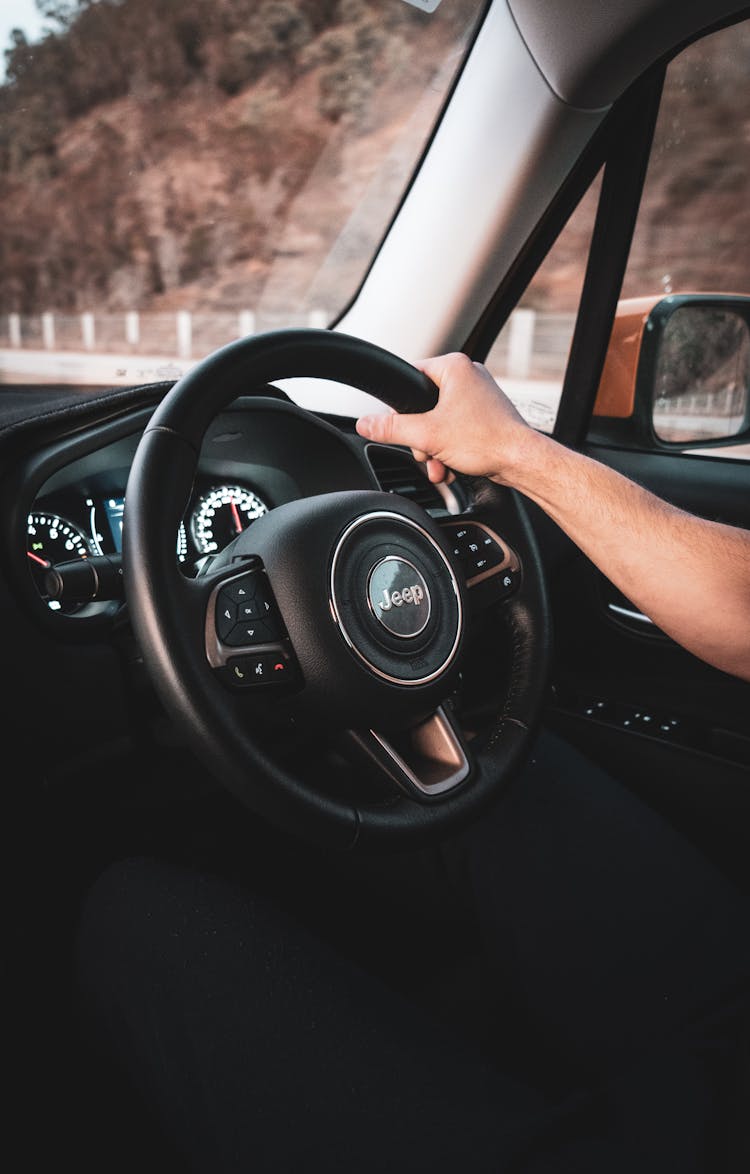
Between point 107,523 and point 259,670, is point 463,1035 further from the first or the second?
point 107,523

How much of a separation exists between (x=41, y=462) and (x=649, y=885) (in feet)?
4.09

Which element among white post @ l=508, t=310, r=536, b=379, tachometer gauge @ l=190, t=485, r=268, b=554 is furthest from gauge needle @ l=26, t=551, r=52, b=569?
white post @ l=508, t=310, r=536, b=379

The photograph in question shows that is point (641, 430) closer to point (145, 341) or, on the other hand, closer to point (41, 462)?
point (145, 341)

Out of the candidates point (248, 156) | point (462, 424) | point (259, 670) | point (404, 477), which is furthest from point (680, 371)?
point (259, 670)

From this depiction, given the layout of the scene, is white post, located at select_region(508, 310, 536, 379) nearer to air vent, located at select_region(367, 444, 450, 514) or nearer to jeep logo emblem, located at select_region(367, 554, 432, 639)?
air vent, located at select_region(367, 444, 450, 514)

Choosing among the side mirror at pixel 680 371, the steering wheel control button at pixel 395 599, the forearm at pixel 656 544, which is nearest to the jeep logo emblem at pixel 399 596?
the steering wheel control button at pixel 395 599

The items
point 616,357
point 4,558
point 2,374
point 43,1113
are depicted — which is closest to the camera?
point 4,558

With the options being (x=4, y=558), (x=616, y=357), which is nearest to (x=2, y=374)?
(x=4, y=558)

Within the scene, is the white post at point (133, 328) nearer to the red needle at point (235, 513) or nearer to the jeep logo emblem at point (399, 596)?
the red needle at point (235, 513)

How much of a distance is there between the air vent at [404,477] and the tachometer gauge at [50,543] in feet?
1.81

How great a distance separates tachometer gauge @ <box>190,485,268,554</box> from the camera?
1.65 m

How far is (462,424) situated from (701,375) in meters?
1.37

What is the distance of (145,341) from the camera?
248 cm

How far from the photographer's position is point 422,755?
1350 mm
